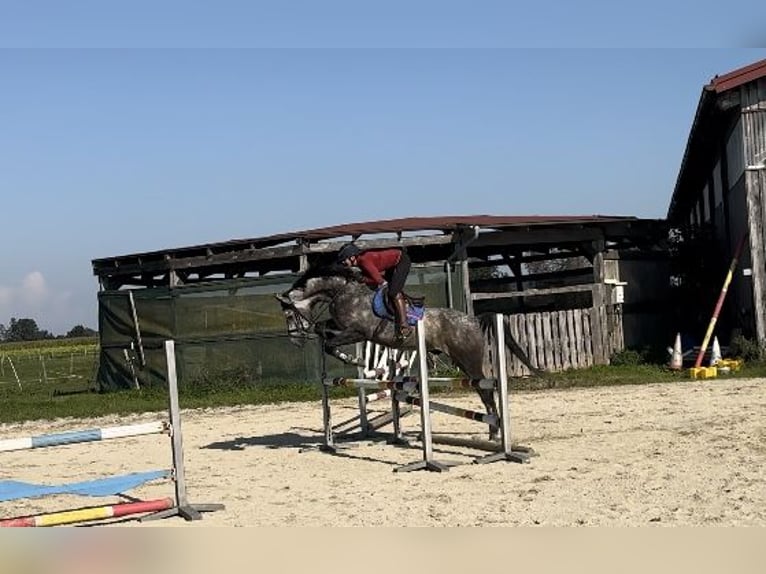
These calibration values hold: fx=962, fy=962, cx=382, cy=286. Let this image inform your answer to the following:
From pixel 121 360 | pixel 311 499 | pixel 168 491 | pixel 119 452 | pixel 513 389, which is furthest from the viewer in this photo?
pixel 121 360

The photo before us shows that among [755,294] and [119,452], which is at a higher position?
[755,294]

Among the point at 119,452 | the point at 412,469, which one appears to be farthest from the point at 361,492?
the point at 119,452

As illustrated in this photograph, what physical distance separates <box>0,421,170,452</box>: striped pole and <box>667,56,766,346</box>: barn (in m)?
12.3

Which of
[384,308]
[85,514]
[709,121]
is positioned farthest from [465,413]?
[709,121]

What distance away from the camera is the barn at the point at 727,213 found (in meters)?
16.4

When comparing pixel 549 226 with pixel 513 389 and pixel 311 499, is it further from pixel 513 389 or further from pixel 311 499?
pixel 311 499

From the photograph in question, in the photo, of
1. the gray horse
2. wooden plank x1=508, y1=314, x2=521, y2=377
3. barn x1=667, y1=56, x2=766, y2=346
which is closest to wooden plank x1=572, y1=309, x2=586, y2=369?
wooden plank x1=508, y1=314, x2=521, y2=377

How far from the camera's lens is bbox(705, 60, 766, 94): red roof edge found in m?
16.0

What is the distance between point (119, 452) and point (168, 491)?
336 cm

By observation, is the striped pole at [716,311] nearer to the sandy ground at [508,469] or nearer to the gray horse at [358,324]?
the sandy ground at [508,469]

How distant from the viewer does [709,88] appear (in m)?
16.4

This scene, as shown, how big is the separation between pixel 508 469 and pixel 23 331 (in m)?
142

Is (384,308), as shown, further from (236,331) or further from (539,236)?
(539,236)

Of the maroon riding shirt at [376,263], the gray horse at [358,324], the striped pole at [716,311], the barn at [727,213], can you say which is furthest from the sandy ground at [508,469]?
the barn at [727,213]
